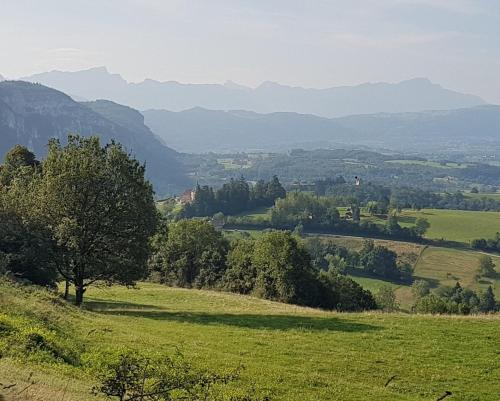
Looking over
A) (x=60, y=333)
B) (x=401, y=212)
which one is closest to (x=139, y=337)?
(x=60, y=333)

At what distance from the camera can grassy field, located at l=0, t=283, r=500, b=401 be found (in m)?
17.1

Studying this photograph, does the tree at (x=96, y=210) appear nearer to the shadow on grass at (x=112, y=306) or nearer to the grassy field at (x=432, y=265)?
the shadow on grass at (x=112, y=306)

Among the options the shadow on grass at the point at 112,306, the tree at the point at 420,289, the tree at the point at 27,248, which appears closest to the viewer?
the tree at the point at 27,248

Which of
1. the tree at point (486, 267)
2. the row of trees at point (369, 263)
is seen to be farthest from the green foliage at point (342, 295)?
the tree at point (486, 267)

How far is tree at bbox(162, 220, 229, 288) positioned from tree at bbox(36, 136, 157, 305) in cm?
3298

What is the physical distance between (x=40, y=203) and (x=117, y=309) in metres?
8.29

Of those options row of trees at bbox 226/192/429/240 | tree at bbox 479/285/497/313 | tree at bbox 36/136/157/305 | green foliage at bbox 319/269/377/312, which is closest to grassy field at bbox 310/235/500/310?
row of trees at bbox 226/192/429/240

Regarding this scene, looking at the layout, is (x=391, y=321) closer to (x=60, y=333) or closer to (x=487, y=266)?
(x=60, y=333)

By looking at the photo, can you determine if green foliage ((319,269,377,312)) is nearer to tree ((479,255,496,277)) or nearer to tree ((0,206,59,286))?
tree ((0,206,59,286))

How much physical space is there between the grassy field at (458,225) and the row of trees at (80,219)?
470 feet

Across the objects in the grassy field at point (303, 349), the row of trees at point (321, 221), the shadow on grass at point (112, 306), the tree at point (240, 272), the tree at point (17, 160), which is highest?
the tree at point (17, 160)

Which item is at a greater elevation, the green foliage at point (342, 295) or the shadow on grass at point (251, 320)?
the shadow on grass at point (251, 320)

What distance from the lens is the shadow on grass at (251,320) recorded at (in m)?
28.2

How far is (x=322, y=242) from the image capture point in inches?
6093
